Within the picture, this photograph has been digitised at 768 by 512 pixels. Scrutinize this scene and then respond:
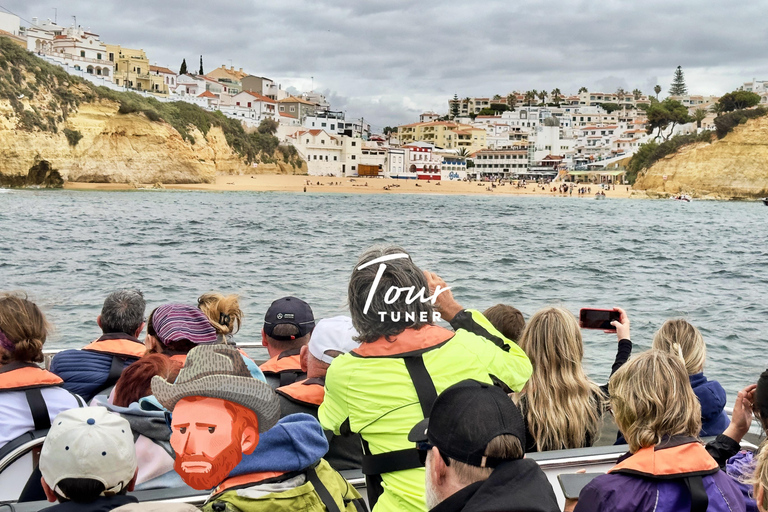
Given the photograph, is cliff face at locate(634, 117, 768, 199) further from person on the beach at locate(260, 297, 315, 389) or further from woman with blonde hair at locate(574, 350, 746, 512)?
woman with blonde hair at locate(574, 350, 746, 512)

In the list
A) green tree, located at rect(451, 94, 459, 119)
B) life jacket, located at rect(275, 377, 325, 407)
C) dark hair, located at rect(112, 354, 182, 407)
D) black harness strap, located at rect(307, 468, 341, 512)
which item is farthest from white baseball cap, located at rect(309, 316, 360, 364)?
green tree, located at rect(451, 94, 459, 119)

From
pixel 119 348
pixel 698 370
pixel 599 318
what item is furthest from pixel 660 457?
pixel 119 348

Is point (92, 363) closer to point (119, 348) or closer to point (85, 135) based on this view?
point (119, 348)

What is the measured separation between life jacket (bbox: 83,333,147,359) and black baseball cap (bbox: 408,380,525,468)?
2.73m

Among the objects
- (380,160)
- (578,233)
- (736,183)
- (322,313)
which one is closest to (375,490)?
(322,313)

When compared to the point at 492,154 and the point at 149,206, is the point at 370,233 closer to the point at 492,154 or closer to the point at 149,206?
the point at 149,206

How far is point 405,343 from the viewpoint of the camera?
8.56 feet

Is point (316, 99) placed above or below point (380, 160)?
above

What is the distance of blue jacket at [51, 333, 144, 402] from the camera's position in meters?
3.96

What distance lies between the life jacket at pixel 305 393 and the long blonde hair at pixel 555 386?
1016 millimetres

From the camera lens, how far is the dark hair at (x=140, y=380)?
313cm

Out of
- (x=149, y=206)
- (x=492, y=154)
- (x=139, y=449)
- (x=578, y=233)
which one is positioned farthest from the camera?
(x=492, y=154)

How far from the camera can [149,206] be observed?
49.3 m

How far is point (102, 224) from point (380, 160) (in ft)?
275
